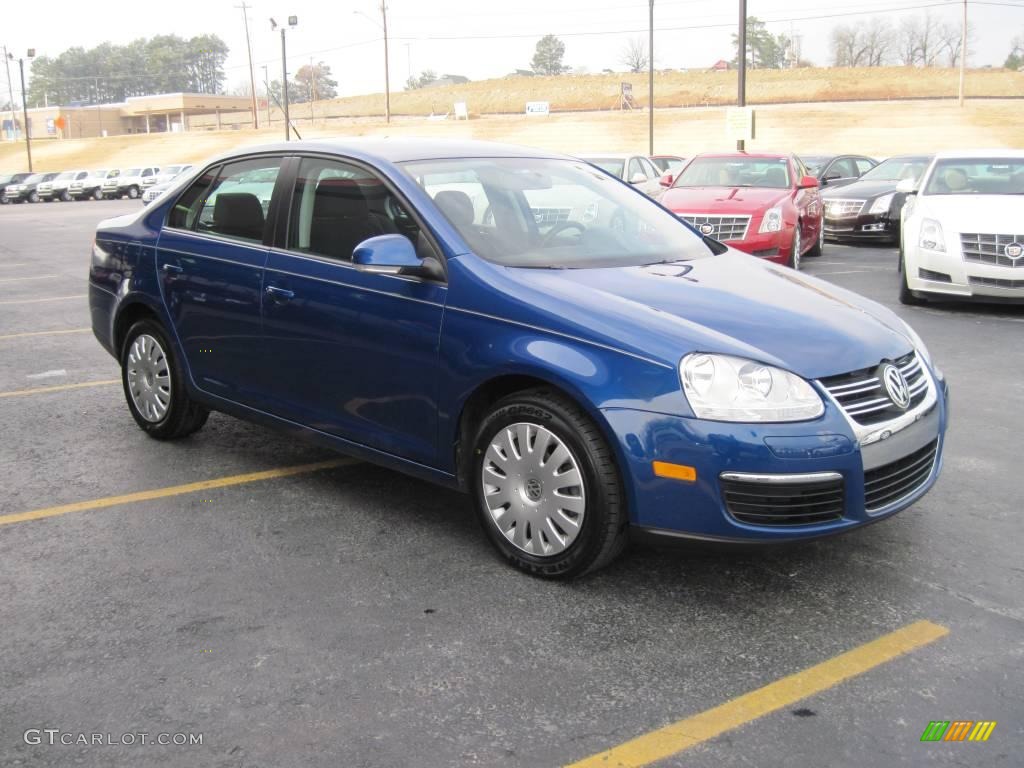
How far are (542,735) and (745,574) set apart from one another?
4.55ft

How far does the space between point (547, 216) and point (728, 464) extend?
1.65 metres

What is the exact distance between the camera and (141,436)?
5.97 meters

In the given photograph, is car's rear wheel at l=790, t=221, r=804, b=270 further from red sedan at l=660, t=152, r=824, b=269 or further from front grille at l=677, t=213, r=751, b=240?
front grille at l=677, t=213, r=751, b=240

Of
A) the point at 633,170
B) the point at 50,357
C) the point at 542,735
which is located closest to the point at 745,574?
the point at 542,735

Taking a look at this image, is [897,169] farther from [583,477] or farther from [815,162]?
[583,477]

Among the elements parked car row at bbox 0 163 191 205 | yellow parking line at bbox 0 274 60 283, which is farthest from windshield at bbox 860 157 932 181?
parked car row at bbox 0 163 191 205

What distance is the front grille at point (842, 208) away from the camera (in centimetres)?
1716

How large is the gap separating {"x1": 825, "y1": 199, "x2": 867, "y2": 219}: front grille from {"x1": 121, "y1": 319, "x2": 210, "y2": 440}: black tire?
13.7 metres

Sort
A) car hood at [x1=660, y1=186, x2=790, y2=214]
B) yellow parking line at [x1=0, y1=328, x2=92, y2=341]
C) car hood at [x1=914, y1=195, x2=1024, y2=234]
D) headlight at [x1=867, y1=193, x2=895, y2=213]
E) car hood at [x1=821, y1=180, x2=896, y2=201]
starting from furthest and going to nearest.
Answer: car hood at [x1=821, y1=180, x2=896, y2=201] → headlight at [x1=867, y1=193, x2=895, y2=213] → car hood at [x1=660, y1=186, x2=790, y2=214] → car hood at [x1=914, y1=195, x2=1024, y2=234] → yellow parking line at [x1=0, y1=328, x2=92, y2=341]

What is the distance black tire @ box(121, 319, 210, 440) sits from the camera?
5.54 metres

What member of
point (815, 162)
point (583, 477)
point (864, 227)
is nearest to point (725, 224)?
point (864, 227)

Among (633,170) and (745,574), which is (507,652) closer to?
(745,574)

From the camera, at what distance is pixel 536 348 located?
149 inches

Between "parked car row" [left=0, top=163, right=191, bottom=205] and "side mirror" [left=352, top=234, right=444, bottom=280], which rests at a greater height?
"parked car row" [left=0, top=163, right=191, bottom=205]
